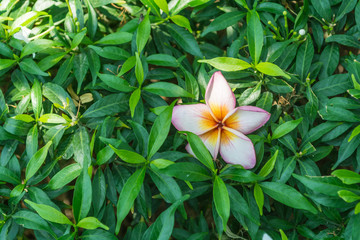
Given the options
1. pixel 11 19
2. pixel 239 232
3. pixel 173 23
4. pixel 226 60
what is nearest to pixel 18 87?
pixel 11 19

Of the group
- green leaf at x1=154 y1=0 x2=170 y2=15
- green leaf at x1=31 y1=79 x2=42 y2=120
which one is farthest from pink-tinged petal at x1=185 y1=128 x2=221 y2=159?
green leaf at x1=31 y1=79 x2=42 y2=120

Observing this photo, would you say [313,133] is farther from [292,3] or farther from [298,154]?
[292,3]

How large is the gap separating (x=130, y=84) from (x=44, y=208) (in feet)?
1.53

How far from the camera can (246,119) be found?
115 centimetres

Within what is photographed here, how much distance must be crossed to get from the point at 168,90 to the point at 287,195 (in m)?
0.48

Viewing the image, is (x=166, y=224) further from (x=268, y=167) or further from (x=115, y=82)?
(x=115, y=82)

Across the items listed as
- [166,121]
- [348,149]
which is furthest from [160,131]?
[348,149]

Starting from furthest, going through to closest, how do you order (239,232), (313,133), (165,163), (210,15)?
(210,15) < (239,232) < (313,133) < (165,163)

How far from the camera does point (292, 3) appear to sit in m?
1.46

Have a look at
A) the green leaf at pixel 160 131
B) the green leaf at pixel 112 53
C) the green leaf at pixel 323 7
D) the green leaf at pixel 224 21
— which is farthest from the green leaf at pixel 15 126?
the green leaf at pixel 323 7

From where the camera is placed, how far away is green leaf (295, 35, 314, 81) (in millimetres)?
1284

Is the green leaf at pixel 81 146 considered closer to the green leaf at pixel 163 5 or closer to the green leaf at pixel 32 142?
the green leaf at pixel 32 142

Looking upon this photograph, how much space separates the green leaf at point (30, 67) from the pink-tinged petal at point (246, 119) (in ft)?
2.07

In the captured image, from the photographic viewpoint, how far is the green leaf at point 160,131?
1.11 meters
